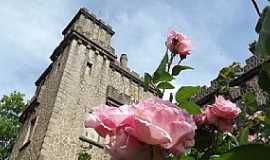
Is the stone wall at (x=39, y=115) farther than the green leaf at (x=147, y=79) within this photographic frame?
Yes

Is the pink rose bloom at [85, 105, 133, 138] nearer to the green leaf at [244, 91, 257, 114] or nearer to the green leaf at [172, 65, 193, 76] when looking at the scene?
the green leaf at [172, 65, 193, 76]

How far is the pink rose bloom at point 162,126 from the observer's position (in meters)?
0.90

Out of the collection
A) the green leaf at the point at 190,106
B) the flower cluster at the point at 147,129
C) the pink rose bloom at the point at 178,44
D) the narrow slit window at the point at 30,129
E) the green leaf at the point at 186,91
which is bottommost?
the flower cluster at the point at 147,129

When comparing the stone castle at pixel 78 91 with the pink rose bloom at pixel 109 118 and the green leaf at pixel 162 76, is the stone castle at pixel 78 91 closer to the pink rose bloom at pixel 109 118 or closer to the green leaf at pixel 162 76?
the green leaf at pixel 162 76

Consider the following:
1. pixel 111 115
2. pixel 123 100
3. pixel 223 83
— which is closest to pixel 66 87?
pixel 123 100

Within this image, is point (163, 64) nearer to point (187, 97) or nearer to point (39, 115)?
point (187, 97)

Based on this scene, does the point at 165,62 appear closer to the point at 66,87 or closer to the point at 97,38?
the point at 66,87

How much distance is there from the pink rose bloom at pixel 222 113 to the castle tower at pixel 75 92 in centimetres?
748

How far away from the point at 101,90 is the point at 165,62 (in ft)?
35.3

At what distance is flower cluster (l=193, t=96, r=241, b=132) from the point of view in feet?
5.31

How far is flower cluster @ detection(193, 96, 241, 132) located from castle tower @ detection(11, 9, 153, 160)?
7.46 meters

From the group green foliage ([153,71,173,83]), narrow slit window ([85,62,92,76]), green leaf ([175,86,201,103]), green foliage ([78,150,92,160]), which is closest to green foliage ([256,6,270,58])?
green leaf ([175,86,201,103])

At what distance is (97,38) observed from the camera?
13805 mm

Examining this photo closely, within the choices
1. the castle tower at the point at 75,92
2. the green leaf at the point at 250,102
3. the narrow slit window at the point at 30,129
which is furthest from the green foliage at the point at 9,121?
the green leaf at the point at 250,102
